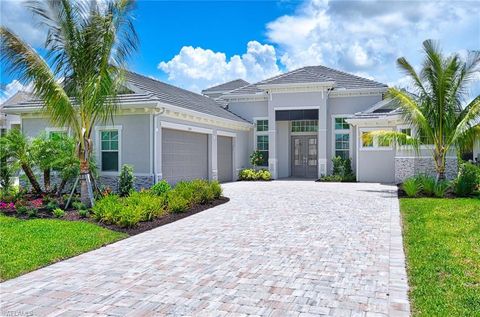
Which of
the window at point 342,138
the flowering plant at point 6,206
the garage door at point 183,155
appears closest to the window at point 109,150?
the garage door at point 183,155

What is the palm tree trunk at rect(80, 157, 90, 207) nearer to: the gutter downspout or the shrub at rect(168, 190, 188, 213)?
the shrub at rect(168, 190, 188, 213)

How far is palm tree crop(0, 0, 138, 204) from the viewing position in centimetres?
1037

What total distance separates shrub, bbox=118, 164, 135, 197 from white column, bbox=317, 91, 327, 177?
462 inches

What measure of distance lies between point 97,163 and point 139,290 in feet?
36.0

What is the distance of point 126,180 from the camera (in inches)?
560

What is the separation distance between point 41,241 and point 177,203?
3943 millimetres

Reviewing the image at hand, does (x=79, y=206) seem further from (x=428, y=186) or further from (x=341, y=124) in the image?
(x=341, y=124)

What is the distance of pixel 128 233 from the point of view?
8664mm

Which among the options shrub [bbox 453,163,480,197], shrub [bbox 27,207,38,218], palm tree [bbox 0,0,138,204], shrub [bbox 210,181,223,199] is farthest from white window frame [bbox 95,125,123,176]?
shrub [bbox 453,163,480,197]

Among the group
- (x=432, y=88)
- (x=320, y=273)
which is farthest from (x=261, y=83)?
(x=320, y=273)

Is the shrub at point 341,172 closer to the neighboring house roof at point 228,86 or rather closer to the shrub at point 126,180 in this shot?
the shrub at point 126,180

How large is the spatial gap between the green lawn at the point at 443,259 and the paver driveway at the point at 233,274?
244mm

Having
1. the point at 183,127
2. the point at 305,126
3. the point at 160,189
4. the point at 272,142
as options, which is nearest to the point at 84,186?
the point at 160,189

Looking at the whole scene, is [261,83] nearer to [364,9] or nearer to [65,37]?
[364,9]
